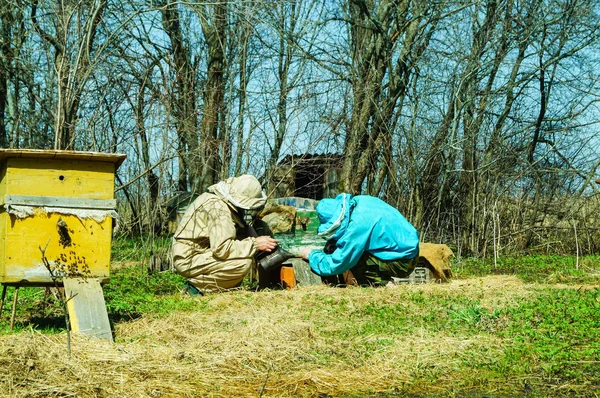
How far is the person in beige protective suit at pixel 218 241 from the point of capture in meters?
8.75

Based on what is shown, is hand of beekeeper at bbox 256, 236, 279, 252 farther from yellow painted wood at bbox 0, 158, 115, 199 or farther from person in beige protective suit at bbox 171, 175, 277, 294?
yellow painted wood at bbox 0, 158, 115, 199

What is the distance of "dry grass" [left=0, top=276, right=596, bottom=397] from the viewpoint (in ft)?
15.1

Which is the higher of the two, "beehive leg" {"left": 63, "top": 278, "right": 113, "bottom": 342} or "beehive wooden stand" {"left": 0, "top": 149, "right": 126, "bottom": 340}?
"beehive wooden stand" {"left": 0, "top": 149, "right": 126, "bottom": 340}

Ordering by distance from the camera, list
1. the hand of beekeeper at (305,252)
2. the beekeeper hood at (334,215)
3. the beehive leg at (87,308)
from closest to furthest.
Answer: the beehive leg at (87,308) < the beekeeper hood at (334,215) < the hand of beekeeper at (305,252)

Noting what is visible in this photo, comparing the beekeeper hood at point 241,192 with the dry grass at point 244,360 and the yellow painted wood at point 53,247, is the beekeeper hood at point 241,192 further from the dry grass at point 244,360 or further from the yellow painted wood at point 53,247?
the yellow painted wood at point 53,247

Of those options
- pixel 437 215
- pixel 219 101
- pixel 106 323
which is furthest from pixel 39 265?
pixel 437 215

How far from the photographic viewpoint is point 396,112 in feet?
47.4

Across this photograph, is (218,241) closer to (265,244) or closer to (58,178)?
(265,244)

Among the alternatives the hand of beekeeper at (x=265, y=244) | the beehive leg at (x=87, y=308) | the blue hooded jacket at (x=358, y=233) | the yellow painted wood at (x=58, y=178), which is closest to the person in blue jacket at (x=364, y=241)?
the blue hooded jacket at (x=358, y=233)

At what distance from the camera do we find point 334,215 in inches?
A: 343

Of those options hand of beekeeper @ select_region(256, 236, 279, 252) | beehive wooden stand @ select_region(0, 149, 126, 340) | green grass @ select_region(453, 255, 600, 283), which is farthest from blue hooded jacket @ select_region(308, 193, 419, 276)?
beehive wooden stand @ select_region(0, 149, 126, 340)

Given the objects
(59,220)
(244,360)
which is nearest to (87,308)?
(59,220)

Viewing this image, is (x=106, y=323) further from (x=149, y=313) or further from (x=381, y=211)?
(x=381, y=211)

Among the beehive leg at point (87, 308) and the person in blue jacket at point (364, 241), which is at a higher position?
the person in blue jacket at point (364, 241)
